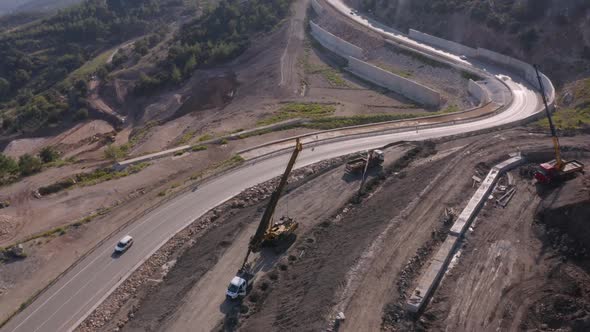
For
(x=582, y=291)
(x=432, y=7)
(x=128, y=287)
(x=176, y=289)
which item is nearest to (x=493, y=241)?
(x=582, y=291)

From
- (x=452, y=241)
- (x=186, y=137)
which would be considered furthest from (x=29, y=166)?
(x=452, y=241)

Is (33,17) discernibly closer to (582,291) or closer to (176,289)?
(176,289)

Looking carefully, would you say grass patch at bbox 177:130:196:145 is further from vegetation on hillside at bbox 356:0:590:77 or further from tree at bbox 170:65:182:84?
vegetation on hillside at bbox 356:0:590:77

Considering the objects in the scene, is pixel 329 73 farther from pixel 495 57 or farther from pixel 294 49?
pixel 495 57

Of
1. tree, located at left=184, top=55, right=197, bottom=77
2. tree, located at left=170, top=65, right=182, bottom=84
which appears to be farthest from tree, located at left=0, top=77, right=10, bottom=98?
tree, located at left=184, top=55, right=197, bottom=77

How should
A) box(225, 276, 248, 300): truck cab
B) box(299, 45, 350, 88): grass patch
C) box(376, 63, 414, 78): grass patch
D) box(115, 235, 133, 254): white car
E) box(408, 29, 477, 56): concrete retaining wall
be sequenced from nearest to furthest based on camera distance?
box(225, 276, 248, 300): truck cab < box(115, 235, 133, 254): white car < box(376, 63, 414, 78): grass patch < box(408, 29, 477, 56): concrete retaining wall < box(299, 45, 350, 88): grass patch

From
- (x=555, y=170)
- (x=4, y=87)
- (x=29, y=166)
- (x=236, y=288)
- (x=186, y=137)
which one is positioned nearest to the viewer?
(x=236, y=288)
